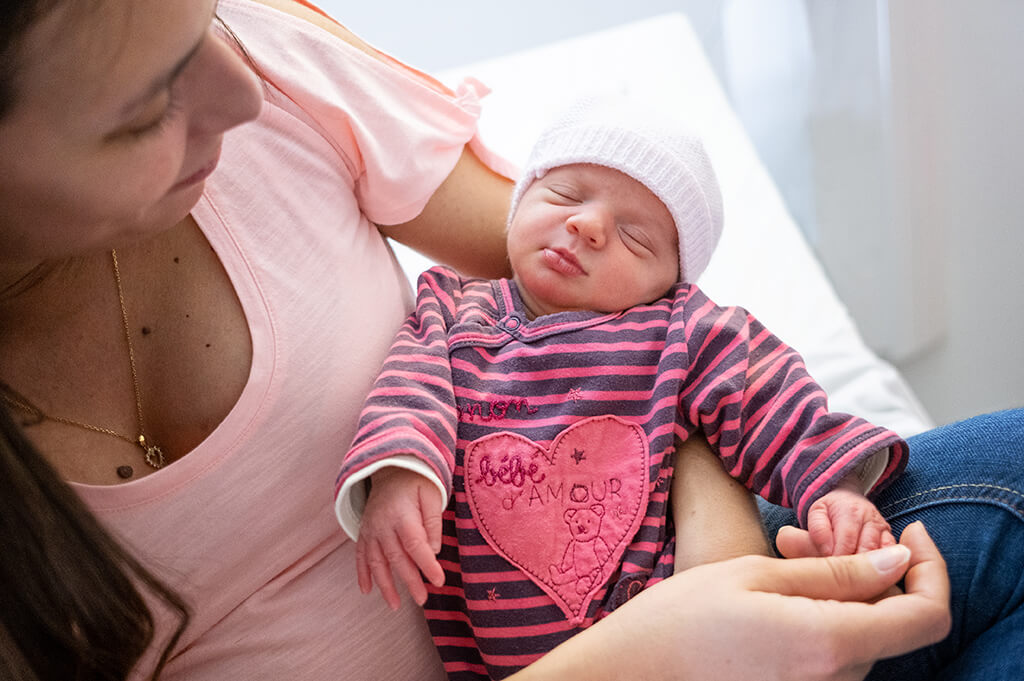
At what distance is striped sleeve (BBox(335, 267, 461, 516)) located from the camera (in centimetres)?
84

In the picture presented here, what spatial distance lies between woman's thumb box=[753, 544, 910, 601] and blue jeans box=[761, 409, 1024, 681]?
0.11m

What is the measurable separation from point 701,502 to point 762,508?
16 cm

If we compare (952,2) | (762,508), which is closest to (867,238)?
(952,2)

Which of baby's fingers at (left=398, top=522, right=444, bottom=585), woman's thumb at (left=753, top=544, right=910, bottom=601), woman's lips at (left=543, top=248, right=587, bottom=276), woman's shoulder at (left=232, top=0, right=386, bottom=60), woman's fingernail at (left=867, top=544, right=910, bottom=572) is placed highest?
woman's shoulder at (left=232, top=0, right=386, bottom=60)

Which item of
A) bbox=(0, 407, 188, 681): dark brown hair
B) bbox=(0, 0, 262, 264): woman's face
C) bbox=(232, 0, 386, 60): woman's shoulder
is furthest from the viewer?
bbox=(232, 0, 386, 60): woman's shoulder

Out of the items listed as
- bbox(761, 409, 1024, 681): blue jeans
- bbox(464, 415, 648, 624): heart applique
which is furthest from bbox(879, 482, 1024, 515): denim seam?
bbox(464, 415, 648, 624): heart applique

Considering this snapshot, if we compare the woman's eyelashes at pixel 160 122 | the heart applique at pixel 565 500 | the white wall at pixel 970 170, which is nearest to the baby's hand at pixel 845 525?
the heart applique at pixel 565 500

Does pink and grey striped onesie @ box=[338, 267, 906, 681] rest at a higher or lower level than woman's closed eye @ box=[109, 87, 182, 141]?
lower

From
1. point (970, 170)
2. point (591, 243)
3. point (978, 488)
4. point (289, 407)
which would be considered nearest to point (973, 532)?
point (978, 488)

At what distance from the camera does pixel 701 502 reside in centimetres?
91

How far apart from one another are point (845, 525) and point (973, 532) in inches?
4.8

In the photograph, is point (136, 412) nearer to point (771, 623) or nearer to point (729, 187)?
point (771, 623)

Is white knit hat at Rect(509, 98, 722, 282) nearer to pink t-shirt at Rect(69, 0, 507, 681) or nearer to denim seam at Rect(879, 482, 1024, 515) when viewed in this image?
pink t-shirt at Rect(69, 0, 507, 681)

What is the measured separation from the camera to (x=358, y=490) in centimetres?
89
